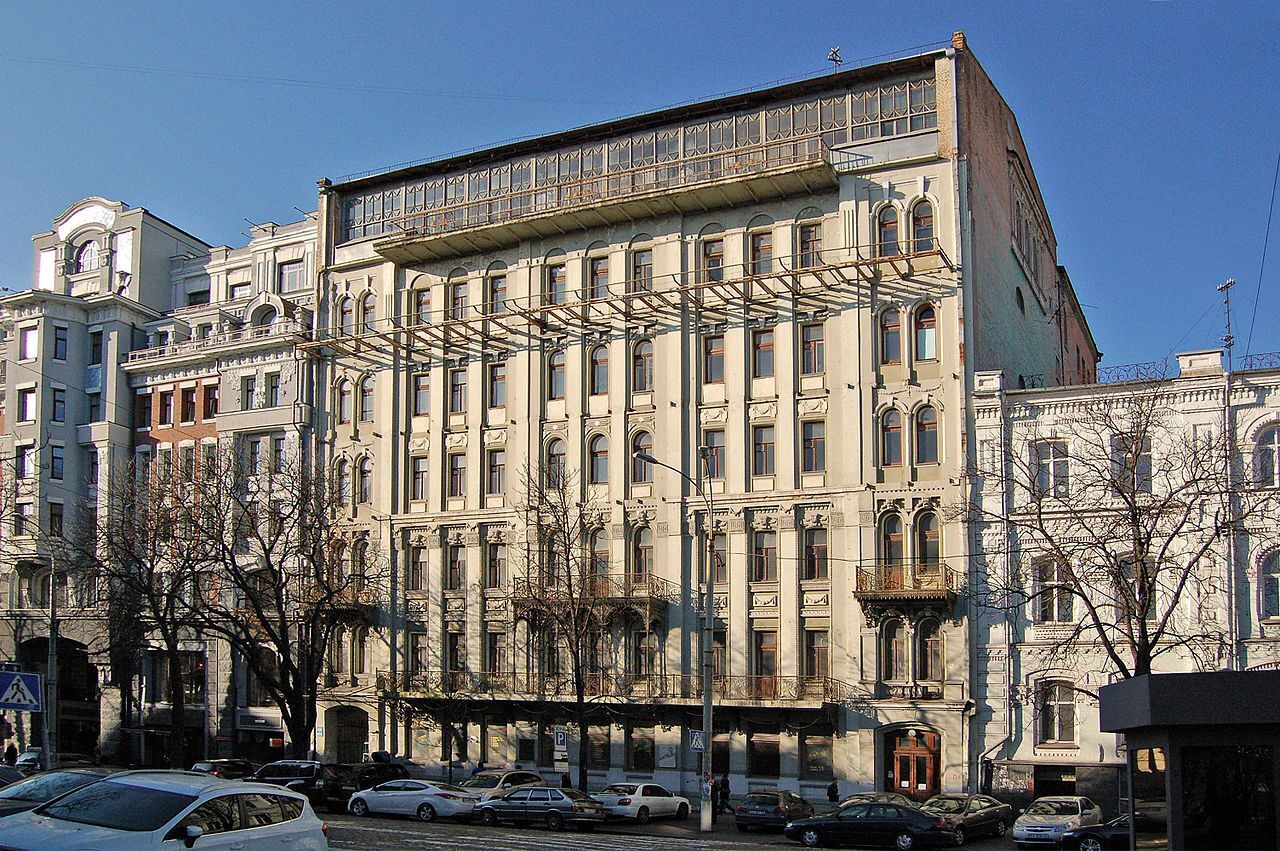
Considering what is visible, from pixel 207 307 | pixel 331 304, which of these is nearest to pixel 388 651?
pixel 331 304

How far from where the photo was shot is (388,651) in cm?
5525

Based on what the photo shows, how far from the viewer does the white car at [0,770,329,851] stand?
14938 mm

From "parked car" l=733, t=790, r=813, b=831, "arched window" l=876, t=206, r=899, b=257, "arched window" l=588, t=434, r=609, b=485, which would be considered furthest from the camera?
"arched window" l=588, t=434, r=609, b=485

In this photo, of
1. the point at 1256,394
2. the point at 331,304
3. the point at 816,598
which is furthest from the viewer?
the point at 331,304

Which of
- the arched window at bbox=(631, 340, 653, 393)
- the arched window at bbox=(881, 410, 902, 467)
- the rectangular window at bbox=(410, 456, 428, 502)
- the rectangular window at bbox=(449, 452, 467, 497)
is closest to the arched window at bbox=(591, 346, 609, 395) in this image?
the arched window at bbox=(631, 340, 653, 393)

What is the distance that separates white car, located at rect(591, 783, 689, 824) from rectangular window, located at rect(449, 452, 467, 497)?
17.0 meters

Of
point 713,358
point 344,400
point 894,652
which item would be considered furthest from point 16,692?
point 344,400

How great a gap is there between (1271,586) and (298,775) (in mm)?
30036

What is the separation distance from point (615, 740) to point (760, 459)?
37.3 ft

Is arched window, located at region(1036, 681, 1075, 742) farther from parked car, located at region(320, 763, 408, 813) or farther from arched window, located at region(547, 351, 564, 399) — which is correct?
arched window, located at region(547, 351, 564, 399)

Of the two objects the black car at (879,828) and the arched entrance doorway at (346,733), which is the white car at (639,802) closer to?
the black car at (879,828)

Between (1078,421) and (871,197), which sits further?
(871,197)

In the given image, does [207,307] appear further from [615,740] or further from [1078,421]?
[1078,421]

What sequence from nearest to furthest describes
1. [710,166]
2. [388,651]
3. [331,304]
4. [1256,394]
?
[1256,394]
[710,166]
[388,651]
[331,304]
